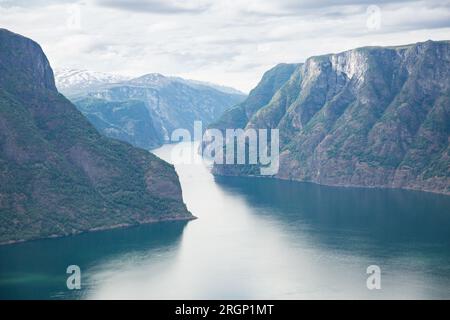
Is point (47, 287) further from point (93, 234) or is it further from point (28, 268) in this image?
point (93, 234)

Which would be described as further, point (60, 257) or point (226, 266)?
point (60, 257)

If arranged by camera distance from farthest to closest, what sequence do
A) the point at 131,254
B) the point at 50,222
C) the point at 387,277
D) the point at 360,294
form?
the point at 50,222
the point at 131,254
the point at 387,277
the point at 360,294

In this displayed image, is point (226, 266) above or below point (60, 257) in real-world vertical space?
below

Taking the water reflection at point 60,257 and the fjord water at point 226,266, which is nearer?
the fjord water at point 226,266

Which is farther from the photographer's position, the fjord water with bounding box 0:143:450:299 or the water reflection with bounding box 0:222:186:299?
the water reflection with bounding box 0:222:186:299
